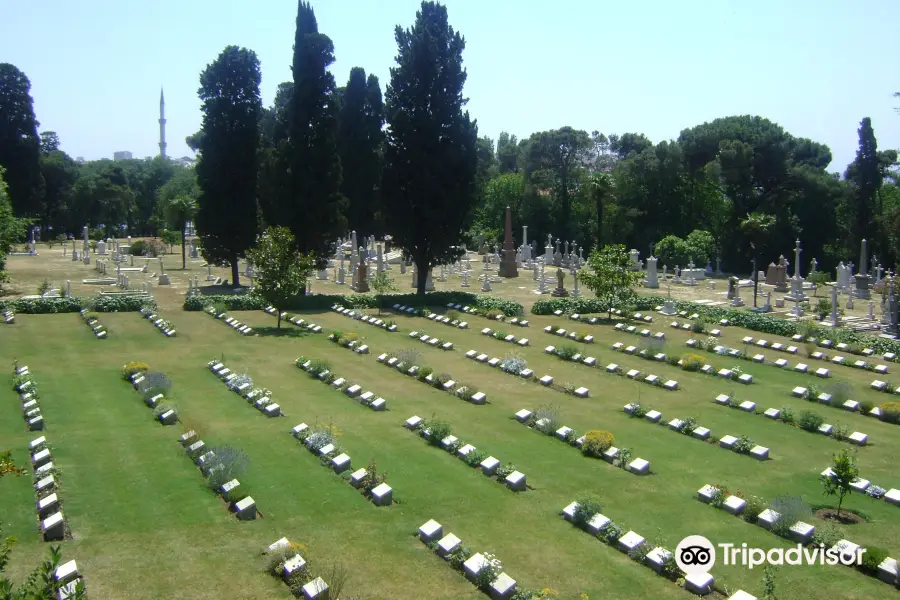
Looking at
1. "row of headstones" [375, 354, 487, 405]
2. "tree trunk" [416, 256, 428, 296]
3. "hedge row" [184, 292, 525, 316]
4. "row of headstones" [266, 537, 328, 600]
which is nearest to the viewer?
"row of headstones" [266, 537, 328, 600]

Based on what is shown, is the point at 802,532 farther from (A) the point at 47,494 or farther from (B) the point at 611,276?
(B) the point at 611,276

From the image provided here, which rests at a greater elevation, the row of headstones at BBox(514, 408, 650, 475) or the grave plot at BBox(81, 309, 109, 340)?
the grave plot at BBox(81, 309, 109, 340)

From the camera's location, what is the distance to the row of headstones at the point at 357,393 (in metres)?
19.3

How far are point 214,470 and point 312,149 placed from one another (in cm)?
2724

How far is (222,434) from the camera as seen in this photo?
16.6 meters

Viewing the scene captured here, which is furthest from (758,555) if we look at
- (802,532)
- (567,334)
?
(567,334)

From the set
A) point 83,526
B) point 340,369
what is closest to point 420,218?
point 340,369

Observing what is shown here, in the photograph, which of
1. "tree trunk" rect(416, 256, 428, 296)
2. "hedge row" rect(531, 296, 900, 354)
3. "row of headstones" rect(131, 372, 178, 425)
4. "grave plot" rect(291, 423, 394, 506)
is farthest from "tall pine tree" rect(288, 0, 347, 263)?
"grave plot" rect(291, 423, 394, 506)

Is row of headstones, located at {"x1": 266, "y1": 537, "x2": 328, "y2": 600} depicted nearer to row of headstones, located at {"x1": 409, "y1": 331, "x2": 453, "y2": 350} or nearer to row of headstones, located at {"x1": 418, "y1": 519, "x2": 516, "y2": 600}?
row of headstones, located at {"x1": 418, "y1": 519, "x2": 516, "y2": 600}

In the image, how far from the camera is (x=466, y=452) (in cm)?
1534

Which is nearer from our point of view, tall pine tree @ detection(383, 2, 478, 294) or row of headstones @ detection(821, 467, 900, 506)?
row of headstones @ detection(821, 467, 900, 506)

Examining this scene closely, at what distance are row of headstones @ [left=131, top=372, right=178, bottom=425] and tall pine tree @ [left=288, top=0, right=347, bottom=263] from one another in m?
17.7

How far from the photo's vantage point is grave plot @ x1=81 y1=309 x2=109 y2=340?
92.0ft

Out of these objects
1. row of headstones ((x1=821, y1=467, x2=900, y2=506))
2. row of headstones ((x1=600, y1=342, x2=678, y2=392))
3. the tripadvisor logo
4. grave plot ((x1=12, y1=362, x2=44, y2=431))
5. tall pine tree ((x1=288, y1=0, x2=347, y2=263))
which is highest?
tall pine tree ((x1=288, y1=0, x2=347, y2=263))
